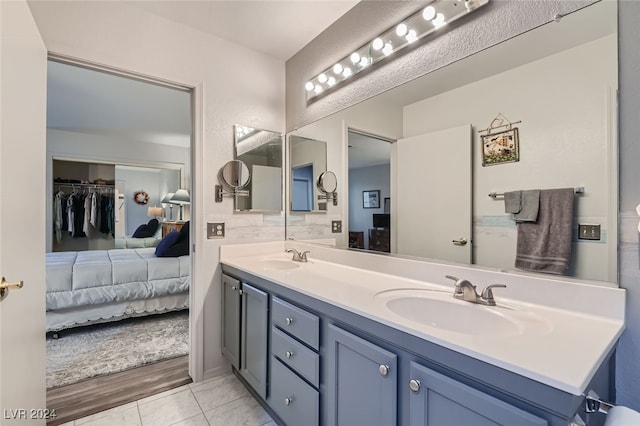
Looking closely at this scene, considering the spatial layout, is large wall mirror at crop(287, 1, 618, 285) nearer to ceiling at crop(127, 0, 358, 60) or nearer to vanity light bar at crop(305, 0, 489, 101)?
vanity light bar at crop(305, 0, 489, 101)

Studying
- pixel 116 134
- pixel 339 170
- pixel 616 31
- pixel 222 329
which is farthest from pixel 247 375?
pixel 116 134

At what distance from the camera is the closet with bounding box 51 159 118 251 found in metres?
5.14

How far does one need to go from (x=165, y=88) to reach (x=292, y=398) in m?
2.82

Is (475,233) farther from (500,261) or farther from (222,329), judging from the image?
(222,329)

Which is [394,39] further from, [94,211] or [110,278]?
[94,211]

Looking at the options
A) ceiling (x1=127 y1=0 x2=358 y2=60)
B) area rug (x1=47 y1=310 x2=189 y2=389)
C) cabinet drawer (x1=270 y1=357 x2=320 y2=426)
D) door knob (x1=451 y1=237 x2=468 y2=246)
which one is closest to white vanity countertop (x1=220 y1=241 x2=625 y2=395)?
door knob (x1=451 y1=237 x2=468 y2=246)

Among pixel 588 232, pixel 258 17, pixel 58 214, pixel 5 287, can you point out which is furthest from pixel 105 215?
pixel 588 232

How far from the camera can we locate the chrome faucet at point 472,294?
1125mm

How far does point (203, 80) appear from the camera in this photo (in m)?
2.09

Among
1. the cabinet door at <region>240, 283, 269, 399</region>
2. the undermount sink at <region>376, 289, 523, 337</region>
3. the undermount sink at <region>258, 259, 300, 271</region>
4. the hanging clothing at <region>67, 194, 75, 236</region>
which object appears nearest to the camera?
the undermount sink at <region>376, 289, 523, 337</region>

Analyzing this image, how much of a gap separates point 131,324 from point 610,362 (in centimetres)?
363

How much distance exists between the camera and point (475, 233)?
1.33 metres

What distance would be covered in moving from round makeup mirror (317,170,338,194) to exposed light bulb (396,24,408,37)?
3.06 ft

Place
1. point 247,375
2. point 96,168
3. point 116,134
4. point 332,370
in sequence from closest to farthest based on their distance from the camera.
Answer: point 332,370 < point 247,375 < point 116,134 < point 96,168
